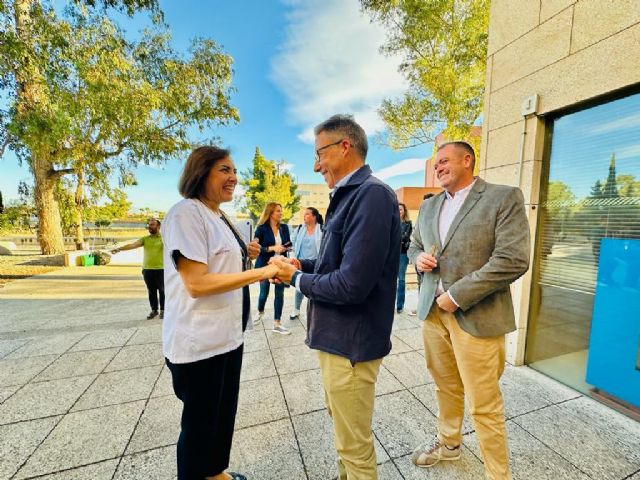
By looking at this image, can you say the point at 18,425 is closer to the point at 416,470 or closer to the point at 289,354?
the point at 289,354

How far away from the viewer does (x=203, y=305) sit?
154 cm

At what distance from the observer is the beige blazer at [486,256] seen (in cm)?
170

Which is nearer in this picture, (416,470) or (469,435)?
(416,470)

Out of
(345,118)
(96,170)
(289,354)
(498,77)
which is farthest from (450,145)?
(96,170)

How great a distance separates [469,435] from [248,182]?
33.3 meters

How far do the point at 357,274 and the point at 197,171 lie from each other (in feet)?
3.56

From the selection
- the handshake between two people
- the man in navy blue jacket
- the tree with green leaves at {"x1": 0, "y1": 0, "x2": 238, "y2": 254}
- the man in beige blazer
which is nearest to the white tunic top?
the handshake between two people

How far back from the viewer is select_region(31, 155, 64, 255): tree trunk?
484 inches

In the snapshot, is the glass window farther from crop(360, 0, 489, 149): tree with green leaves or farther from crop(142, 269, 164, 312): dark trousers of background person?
crop(360, 0, 489, 149): tree with green leaves

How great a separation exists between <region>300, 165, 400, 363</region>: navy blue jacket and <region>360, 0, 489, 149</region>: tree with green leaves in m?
11.6

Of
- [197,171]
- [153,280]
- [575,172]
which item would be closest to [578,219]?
[575,172]

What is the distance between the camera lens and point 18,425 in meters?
2.46

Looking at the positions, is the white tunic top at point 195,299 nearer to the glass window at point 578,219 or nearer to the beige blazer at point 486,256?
the beige blazer at point 486,256

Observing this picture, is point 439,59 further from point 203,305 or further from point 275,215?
point 203,305
